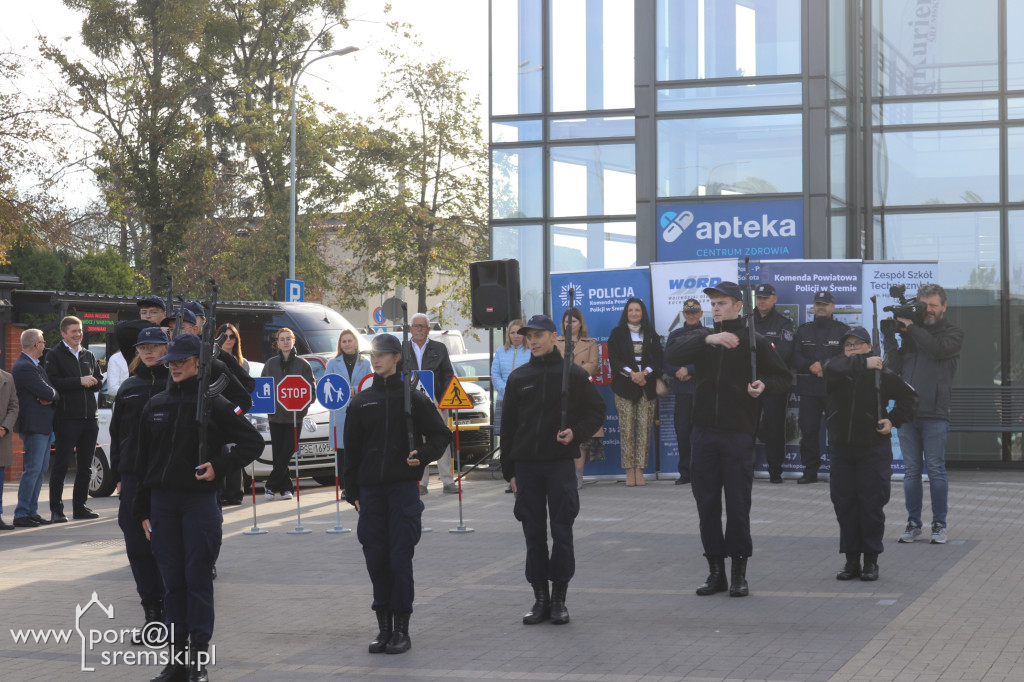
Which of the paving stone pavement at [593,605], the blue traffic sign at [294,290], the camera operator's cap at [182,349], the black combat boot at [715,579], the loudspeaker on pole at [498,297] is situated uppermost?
the blue traffic sign at [294,290]

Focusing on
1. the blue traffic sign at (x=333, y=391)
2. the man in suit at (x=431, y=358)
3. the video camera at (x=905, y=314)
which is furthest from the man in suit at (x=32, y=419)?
the video camera at (x=905, y=314)

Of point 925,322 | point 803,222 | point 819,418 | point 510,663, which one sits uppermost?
point 803,222

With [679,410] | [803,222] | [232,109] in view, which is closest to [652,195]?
[803,222]

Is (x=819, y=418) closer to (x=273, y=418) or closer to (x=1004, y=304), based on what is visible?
(x=1004, y=304)

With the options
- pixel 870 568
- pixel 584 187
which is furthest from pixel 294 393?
pixel 870 568

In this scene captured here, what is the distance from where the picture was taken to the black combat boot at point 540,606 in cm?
788

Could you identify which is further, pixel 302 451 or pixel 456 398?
pixel 302 451

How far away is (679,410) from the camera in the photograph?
50.6ft

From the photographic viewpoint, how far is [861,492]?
930 cm

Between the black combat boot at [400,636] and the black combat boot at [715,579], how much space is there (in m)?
2.31

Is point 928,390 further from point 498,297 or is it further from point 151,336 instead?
point 151,336

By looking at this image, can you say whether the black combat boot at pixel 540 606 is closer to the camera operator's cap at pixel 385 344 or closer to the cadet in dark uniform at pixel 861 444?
the camera operator's cap at pixel 385 344

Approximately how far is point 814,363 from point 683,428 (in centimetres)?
177

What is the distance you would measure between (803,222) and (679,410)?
10.0 ft
